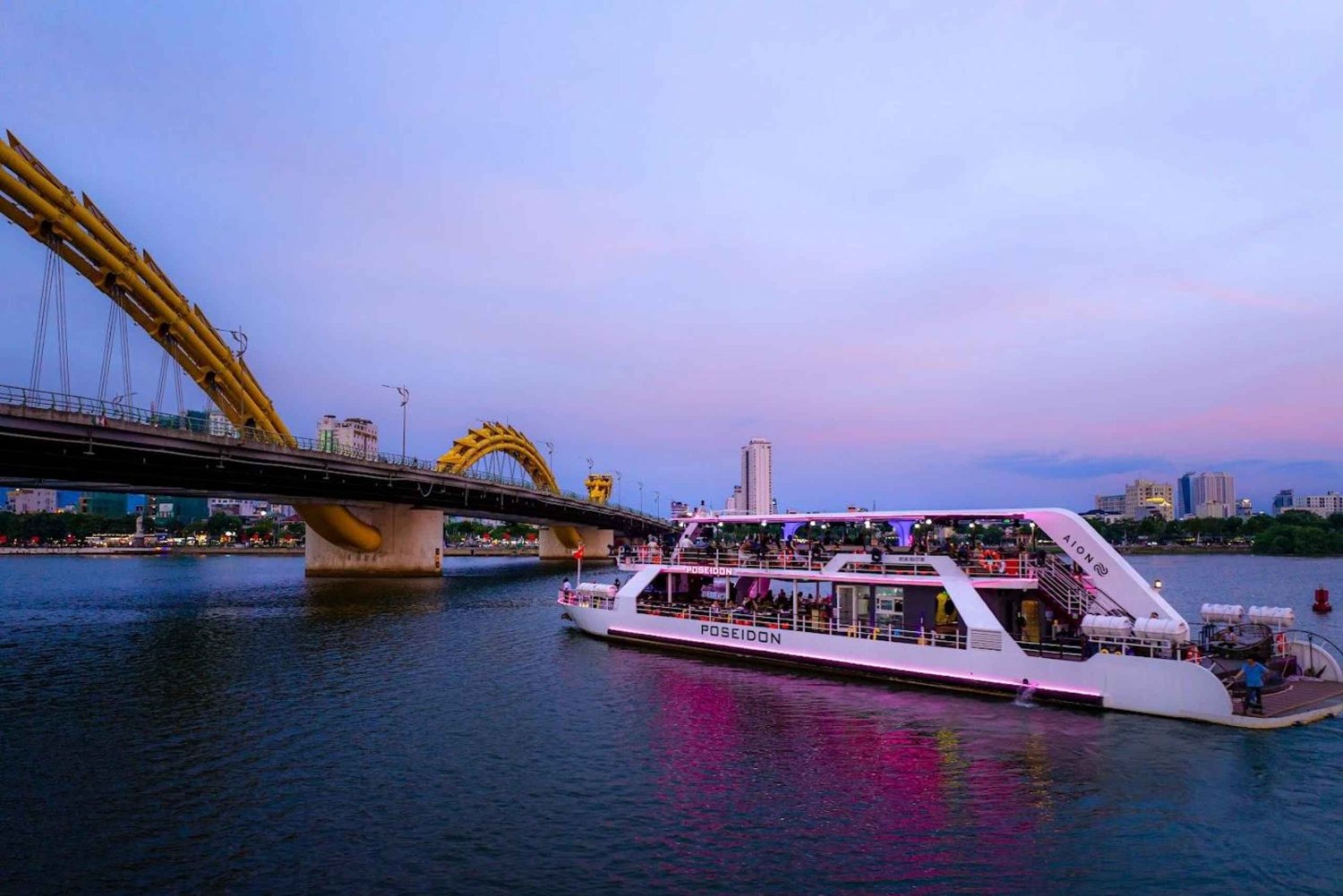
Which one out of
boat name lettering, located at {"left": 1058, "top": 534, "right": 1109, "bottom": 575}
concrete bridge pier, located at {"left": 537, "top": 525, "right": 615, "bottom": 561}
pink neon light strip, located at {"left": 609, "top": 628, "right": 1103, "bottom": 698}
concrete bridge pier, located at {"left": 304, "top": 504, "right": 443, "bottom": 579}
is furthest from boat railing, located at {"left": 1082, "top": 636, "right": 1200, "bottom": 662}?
concrete bridge pier, located at {"left": 537, "top": 525, "right": 615, "bottom": 561}

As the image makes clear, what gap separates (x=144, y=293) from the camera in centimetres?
7075

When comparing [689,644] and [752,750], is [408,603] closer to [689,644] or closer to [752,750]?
[689,644]

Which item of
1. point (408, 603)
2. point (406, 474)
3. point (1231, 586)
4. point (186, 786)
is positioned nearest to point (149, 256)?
point (406, 474)

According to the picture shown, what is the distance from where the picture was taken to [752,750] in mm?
21766

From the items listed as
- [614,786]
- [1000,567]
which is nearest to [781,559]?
[1000,567]

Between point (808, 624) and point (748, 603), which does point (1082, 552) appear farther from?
point (748, 603)

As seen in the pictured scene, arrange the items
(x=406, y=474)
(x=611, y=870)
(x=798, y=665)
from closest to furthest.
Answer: (x=611, y=870) < (x=798, y=665) < (x=406, y=474)

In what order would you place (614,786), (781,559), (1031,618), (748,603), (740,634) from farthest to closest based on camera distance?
(748,603) → (781,559) → (740,634) → (1031,618) → (614,786)

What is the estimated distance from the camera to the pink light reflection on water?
14.9 m

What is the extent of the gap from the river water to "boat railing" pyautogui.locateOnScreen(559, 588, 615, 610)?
7.93 meters

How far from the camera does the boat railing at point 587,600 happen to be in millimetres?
41688

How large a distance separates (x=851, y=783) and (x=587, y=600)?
26.0m

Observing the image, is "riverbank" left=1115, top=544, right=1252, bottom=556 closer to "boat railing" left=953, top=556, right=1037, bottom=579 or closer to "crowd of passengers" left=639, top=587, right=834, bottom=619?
"crowd of passengers" left=639, top=587, right=834, bottom=619

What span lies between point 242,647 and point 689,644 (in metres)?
21.1
